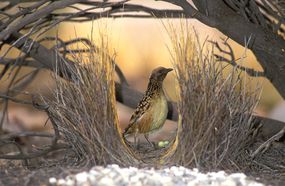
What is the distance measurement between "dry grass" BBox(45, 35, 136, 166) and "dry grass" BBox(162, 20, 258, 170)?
0.36 meters

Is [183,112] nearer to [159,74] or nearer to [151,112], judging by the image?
[151,112]

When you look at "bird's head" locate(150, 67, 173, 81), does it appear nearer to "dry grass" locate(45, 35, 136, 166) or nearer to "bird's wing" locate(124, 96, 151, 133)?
"bird's wing" locate(124, 96, 151, 133)

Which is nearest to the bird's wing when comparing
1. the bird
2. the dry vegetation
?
the bird

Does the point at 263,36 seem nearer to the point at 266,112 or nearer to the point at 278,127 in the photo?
the point at 278,127

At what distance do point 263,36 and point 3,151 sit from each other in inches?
127

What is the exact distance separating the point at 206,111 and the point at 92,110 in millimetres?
648

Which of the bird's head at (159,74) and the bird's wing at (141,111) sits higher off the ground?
the bird's head at (159,74)

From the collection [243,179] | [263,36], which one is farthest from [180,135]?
[263,36]

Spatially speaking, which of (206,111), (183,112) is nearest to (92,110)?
(183,112)

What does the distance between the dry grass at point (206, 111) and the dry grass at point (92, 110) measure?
1.17ft

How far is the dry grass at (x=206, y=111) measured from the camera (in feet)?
13.3

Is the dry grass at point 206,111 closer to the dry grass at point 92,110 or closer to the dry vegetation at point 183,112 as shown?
the dry vegetation at point 183,112

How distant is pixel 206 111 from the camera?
161 inches

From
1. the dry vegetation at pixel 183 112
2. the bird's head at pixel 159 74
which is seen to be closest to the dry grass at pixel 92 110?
the dry vegetation at pixel 183 112
